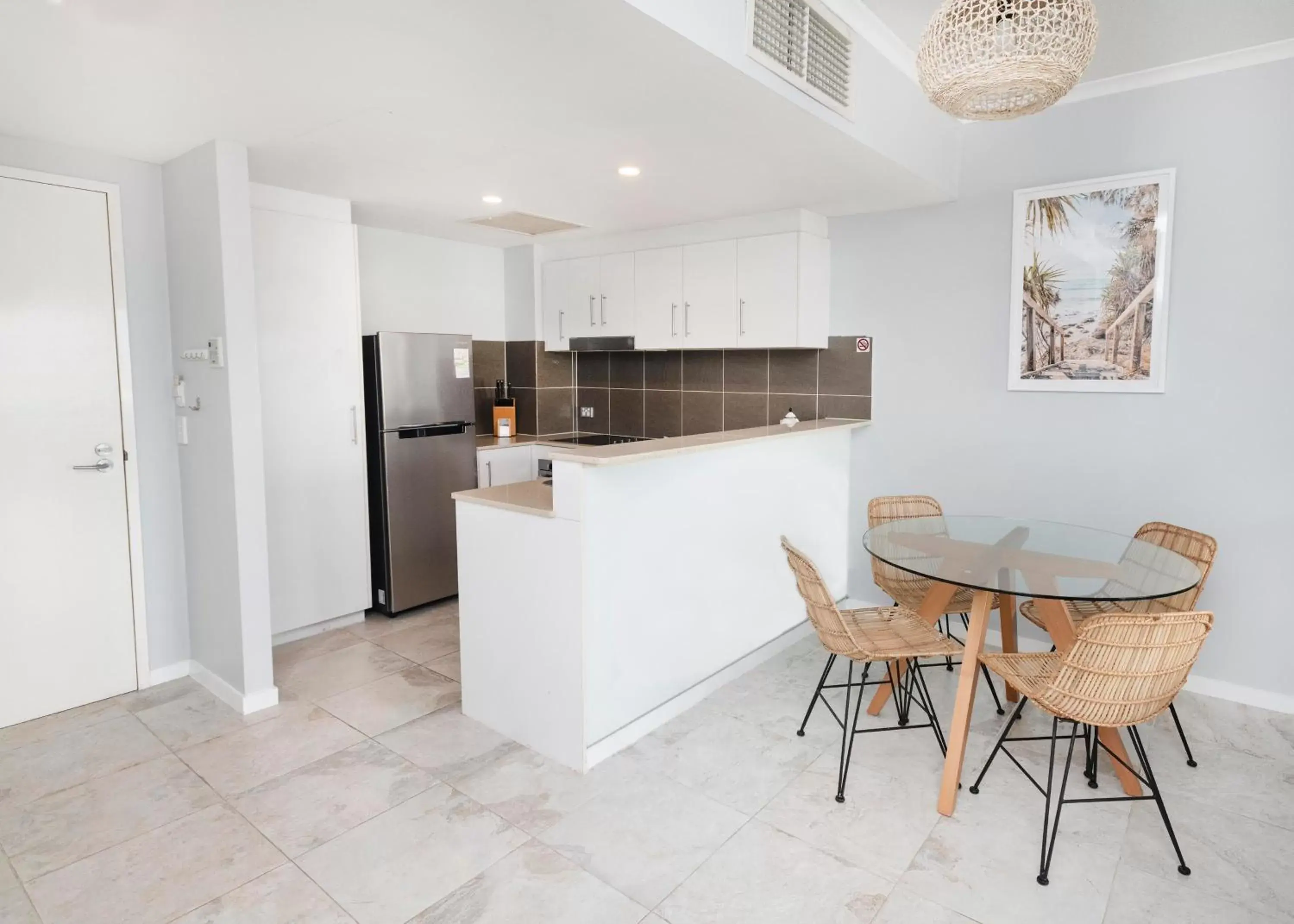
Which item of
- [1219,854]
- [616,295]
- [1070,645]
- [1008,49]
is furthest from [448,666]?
[1008,49]

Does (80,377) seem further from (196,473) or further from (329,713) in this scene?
(329,713)

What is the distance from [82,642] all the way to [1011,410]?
4.52m

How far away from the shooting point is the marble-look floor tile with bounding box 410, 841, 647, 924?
6.64 feet

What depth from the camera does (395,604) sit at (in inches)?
175

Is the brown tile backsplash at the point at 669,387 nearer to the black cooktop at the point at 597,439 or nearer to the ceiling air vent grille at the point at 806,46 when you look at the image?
the black cooktop at the point at 597,439

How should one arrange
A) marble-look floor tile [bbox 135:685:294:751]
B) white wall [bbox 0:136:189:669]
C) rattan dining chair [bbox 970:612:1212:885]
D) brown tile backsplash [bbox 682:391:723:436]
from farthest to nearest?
brown tile backsplash [bbox 682:391:723:436], white wall [bbox 0:136:189:669], marble-look floor tile [bbox 135:685:294:751], rattan dining chair [bbox 970:612:1212:885]

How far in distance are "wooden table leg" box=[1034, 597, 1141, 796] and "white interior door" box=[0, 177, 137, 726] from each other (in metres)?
3.80

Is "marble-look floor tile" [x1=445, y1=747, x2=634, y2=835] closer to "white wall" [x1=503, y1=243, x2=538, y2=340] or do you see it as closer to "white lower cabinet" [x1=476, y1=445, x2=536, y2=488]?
"white lower cabinet" [x1=476, y1=445, x2=536, y2=488]

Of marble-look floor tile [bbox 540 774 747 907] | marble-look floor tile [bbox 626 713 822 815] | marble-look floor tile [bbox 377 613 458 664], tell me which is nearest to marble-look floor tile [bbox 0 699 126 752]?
marble-look floor tile [bbox 377 613 458 664]

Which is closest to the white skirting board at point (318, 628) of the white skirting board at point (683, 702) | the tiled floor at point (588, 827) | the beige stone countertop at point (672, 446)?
the tiled floor at point (588, 827)

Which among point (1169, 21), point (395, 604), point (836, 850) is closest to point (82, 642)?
point (395, 604)

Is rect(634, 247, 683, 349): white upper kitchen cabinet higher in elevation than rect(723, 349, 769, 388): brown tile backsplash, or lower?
higher

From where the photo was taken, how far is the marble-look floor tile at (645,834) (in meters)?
2.20

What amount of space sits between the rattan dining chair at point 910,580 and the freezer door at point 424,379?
254 cm
